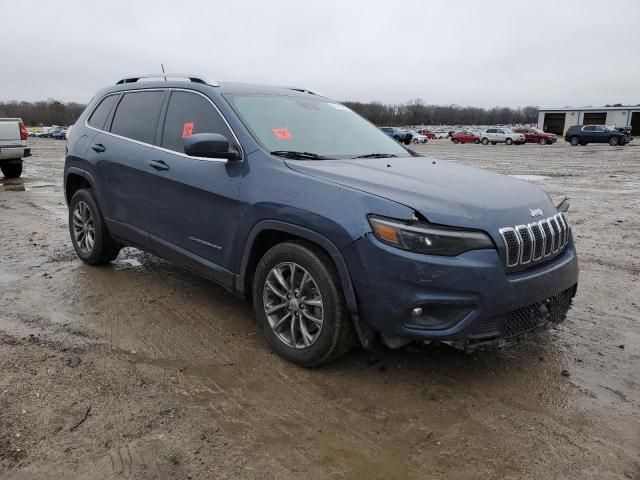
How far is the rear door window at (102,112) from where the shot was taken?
5418 mm

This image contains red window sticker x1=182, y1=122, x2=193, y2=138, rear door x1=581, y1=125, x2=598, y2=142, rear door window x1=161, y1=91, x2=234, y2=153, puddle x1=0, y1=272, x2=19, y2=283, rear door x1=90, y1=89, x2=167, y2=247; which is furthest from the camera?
rear door x1=581, y1=125, x2=598, y2=142

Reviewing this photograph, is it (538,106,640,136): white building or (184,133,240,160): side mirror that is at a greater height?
(538,106,640,136): white building

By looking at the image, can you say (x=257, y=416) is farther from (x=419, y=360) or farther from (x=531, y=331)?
(x=531, y=331)

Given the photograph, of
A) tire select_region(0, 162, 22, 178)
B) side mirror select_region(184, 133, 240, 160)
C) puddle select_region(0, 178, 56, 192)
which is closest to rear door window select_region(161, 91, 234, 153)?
side mirror select_region(184, 133, 240, 160)

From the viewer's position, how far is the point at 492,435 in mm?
2846

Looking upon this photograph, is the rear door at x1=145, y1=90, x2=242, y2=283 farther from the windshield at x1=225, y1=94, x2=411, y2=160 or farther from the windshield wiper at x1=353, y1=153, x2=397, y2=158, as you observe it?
the windshield wiper at x1=353, y1=153, x2=397, y2=158

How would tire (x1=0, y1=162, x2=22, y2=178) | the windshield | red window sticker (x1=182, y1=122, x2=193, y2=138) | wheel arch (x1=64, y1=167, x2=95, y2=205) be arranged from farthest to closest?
tire (x1=0, y1=162, x2=22, y2=178) → wheel arch (x1=64, y1=167, x2=95, y2=205) → red window sticker (x1=182, y1=122, x2=193, y2=138) → the windshield

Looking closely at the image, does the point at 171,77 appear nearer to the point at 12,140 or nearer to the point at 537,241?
the point at 537,241

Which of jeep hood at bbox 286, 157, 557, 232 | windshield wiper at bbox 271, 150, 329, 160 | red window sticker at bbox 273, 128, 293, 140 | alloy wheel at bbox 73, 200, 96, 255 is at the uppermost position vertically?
red window sticker at bbox 273, 128, 293, 140

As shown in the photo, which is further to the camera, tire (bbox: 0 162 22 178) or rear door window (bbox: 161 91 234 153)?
tire (bbox: 0 162 22 178)

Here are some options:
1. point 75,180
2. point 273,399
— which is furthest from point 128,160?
point 273,399

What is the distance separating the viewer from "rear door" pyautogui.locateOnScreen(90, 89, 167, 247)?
15.2 ft

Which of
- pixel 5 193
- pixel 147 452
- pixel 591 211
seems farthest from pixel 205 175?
pixel 5 193

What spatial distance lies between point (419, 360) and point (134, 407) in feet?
6.13
